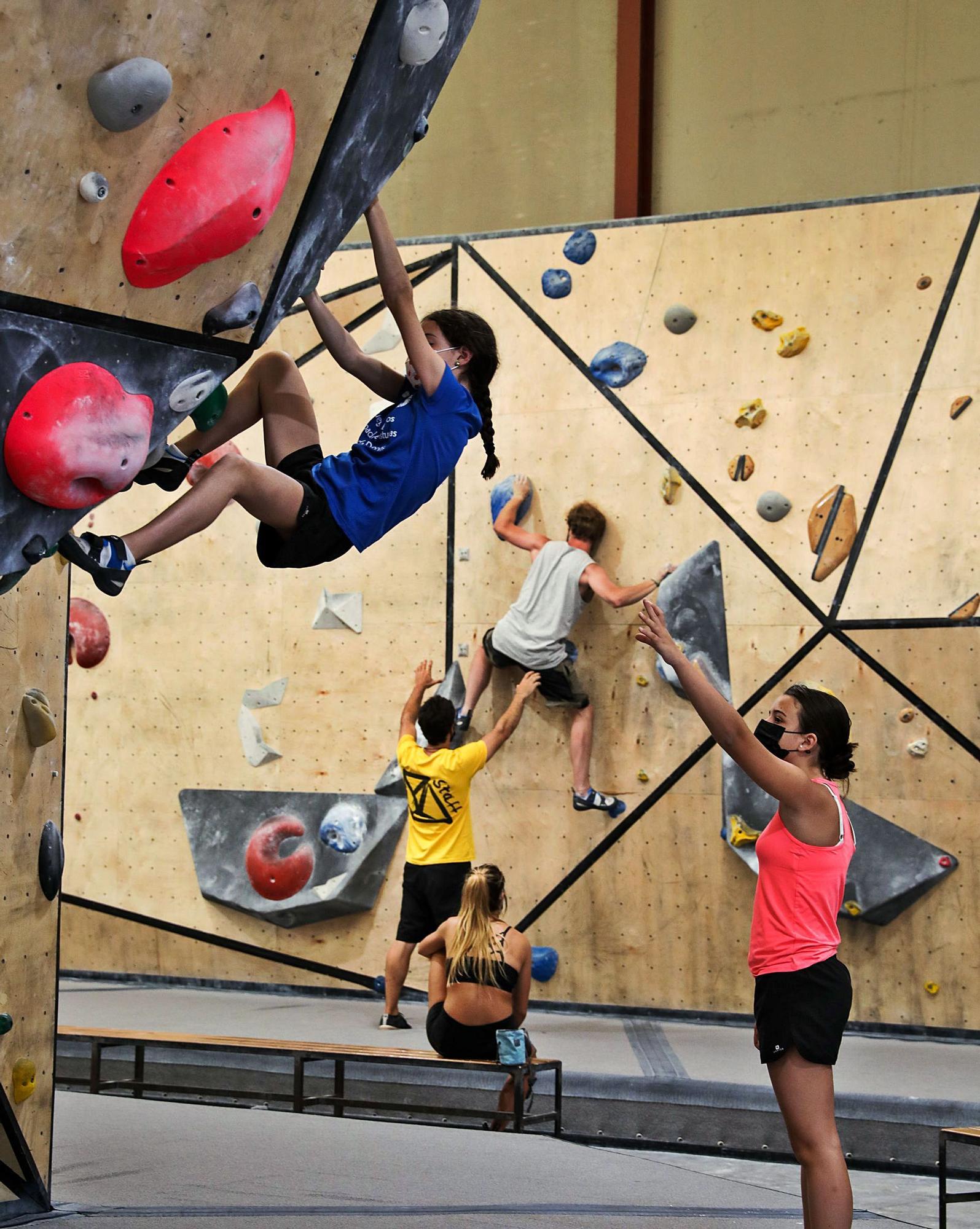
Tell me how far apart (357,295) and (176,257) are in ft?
19.4

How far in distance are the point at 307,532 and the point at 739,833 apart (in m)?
4.40

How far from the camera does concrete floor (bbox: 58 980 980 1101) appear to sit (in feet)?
18.8

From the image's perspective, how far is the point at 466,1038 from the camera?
204 inches

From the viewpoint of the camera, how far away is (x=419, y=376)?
3051mm

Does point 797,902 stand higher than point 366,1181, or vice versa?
point 797,902

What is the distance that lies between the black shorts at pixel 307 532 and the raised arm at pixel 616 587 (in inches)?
160

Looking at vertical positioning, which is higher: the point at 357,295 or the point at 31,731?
the point at 357,295

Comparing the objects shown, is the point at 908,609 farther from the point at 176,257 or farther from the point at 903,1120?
the point at 176,257

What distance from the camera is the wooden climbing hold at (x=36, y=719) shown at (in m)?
3.61

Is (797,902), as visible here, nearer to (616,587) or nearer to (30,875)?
(30,875)

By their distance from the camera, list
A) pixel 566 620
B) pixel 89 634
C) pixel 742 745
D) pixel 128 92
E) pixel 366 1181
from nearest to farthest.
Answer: pixel 128 92, pixel 742 745, pixel 366 1181, pixel 566 620, pixel 89 634

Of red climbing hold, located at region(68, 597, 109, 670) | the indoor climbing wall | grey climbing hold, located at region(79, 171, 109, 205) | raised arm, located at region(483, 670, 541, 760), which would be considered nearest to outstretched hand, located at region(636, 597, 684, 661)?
grey climbing hold, located at region(79, 171, 109, 205)

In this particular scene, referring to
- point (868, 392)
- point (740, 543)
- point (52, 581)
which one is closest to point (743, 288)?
point (868, 392)

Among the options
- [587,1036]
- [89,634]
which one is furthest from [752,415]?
[89,634]
